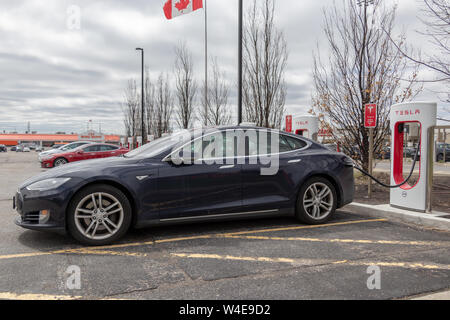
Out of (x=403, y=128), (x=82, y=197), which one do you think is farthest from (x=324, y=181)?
(x=82, y=197)

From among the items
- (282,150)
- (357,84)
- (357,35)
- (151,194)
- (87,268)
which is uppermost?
(357,35)

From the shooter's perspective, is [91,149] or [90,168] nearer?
[90,168]

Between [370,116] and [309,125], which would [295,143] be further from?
[309,125]

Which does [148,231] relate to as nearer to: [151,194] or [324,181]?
[151,194]

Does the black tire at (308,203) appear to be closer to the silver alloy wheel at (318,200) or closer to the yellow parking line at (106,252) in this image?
the silver alloy wheel at (318,200)

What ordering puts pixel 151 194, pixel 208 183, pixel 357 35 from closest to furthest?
pixel 151 194 < pixel 208 183 < pixel 357 35

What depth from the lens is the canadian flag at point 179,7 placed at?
11.8m

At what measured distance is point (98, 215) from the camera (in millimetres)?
4238

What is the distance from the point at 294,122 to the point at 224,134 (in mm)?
5750

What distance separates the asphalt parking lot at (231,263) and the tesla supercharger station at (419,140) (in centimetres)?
107

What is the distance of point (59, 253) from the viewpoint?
3984 millimetres

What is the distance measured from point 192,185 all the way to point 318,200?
2036 mm

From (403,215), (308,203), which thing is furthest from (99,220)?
(403,215)

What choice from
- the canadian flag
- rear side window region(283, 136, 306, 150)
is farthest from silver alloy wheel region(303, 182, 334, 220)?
the canadian flag
